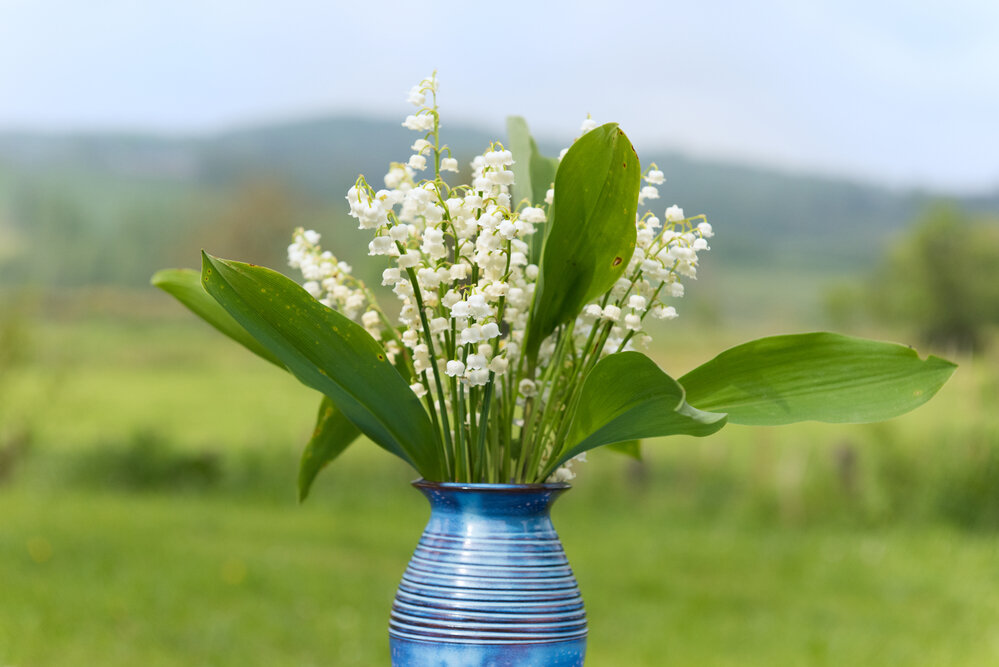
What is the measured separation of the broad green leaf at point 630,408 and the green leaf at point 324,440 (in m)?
0.38

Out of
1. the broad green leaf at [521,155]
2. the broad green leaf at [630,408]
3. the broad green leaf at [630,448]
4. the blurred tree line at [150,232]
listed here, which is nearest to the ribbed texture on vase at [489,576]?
the broad green leaf at [630,408]

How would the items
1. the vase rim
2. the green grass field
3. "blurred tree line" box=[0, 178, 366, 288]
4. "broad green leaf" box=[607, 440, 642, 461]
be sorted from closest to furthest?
the vase rim
"broad green leaf" box=[607, 440, 642, 461]
the green grass field
"blurred tree line" box=[0, 178, 366, 288]

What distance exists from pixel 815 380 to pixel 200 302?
2.82ft

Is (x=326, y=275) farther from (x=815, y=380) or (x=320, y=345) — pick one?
(x=815, y=380)

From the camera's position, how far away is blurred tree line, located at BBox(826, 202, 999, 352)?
53.9 ft

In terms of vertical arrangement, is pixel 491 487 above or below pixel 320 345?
below

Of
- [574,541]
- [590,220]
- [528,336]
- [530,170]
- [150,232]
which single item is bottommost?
[574,541]

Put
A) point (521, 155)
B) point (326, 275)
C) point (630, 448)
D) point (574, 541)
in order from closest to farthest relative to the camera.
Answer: point (326, 275) → point (521, 155) → point (630, 448) → point (574, 541)

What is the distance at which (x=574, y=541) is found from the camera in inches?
179

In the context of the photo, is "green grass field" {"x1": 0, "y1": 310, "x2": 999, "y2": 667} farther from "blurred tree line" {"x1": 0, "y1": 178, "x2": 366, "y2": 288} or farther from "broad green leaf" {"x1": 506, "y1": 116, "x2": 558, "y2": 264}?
"blurred tree line" {"x1": 0, "y1": 178, "x2": 366, "y2": 288}

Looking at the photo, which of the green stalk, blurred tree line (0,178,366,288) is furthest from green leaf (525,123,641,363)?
blurred tree line (0,178,366,288)

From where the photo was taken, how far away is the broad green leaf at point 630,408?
105 cm

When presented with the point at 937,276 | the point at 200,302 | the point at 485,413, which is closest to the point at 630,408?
the point at 485,413

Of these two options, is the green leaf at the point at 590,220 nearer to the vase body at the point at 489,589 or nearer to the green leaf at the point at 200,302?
the vase body at the point at 489,589
